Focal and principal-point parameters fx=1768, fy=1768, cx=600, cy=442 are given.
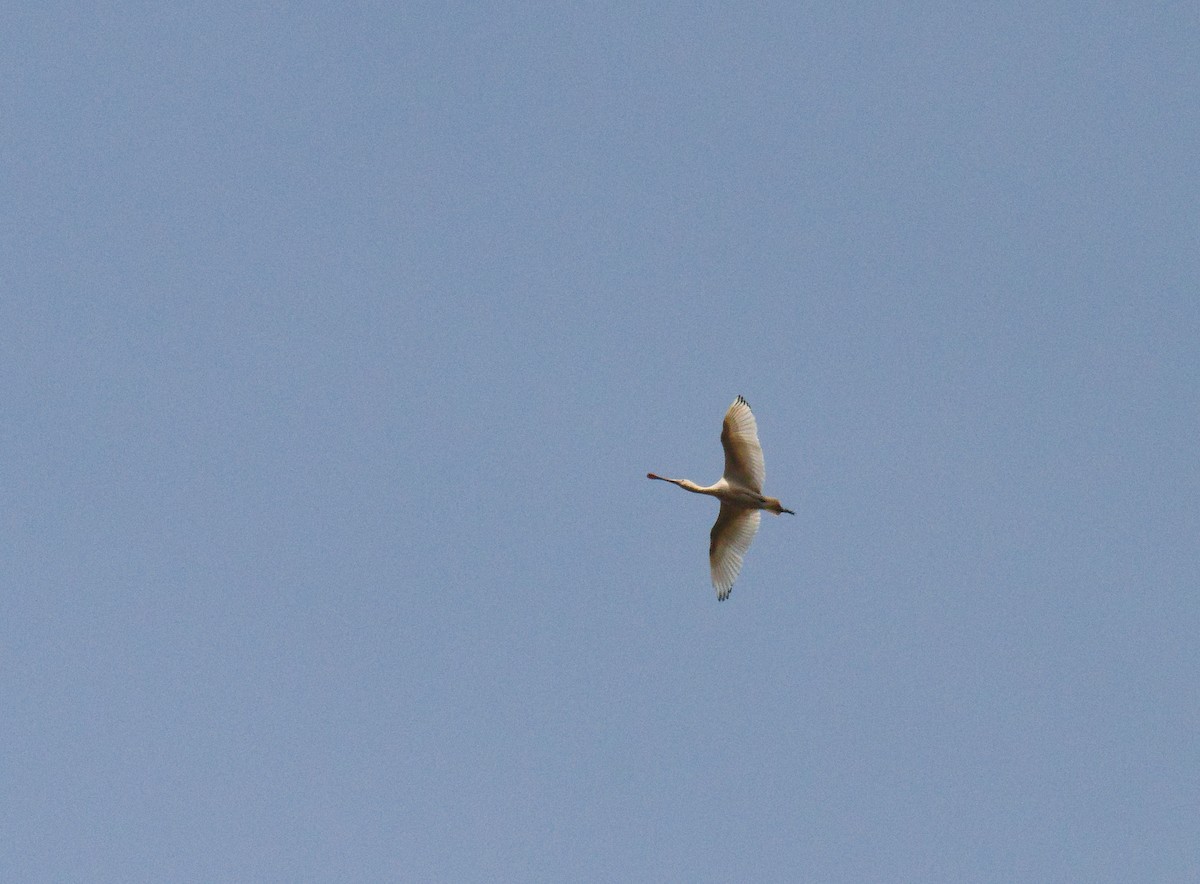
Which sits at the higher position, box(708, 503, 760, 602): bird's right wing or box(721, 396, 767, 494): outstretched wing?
box(721, 396, 767, 494): outstretched wing

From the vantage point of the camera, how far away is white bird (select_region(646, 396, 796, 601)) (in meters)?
48.2

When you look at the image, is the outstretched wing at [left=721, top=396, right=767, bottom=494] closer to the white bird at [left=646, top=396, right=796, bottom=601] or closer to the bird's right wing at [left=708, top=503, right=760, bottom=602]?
the white bird at [left=646, top=396, right=796, bottom=601]

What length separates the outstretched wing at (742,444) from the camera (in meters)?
48.1

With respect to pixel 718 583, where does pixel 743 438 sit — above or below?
above

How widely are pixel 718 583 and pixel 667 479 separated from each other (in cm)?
337

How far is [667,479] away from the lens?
1965 inches

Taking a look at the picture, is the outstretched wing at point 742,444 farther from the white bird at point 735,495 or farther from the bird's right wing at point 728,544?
the bird's right wing at point 728,544

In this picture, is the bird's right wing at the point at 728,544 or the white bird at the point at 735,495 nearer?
the white bird at the point at 735,495

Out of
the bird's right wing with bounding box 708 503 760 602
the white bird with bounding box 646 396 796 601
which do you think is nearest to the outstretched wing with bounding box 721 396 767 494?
the white bird with bounding box 646 396 796 601

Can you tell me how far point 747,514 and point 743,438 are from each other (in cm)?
280

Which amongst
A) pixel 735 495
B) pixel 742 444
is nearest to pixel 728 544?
pixel 735 495

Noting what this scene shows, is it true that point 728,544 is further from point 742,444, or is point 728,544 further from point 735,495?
point 742,444

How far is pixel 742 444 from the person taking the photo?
48.1 m

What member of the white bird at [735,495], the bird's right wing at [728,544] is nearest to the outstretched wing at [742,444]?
the white bird at [735,495]
